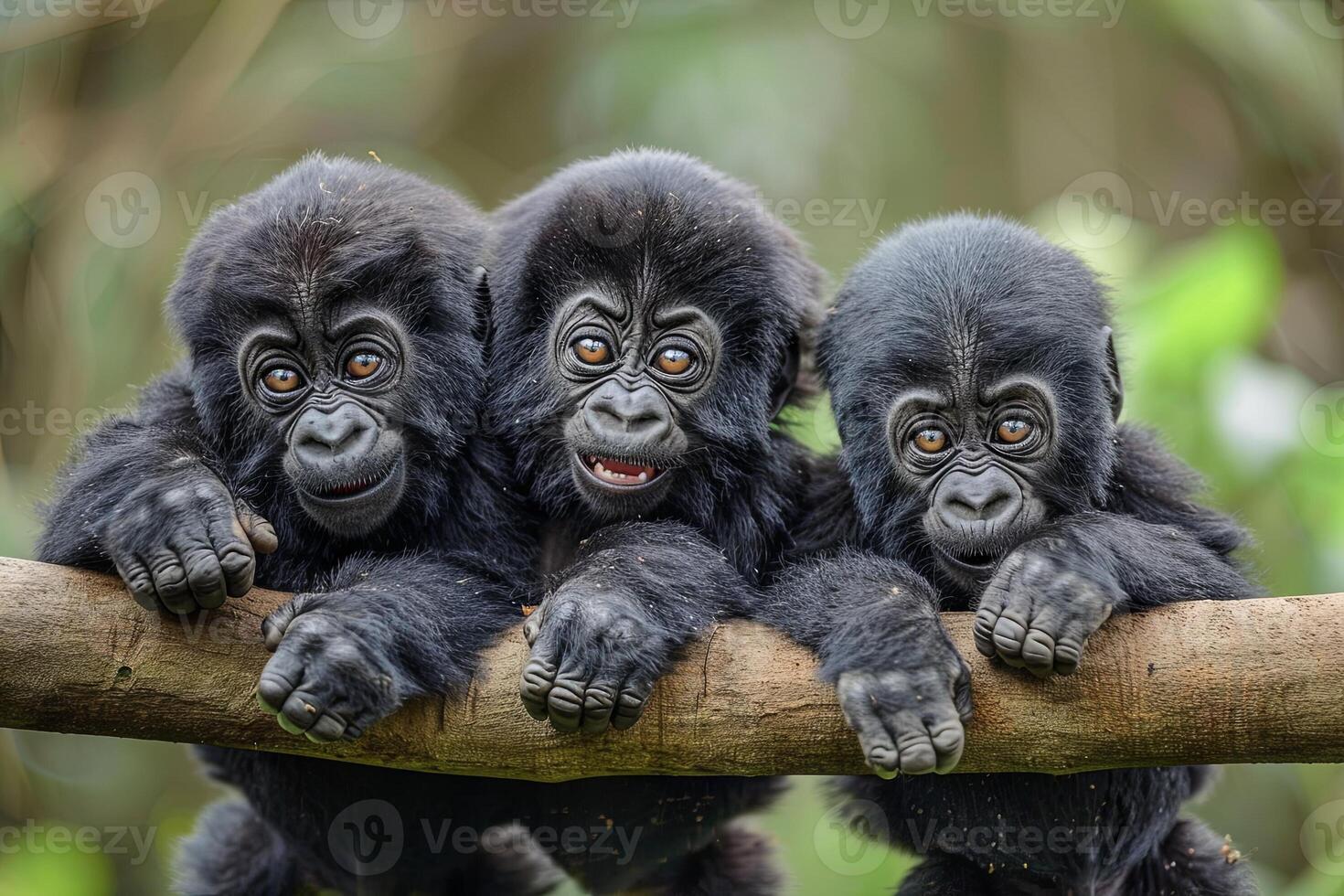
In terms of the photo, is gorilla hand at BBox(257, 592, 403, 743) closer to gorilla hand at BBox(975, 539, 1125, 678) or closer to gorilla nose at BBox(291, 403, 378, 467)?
gorilla nose at BBox(291, 403, 378, 467)

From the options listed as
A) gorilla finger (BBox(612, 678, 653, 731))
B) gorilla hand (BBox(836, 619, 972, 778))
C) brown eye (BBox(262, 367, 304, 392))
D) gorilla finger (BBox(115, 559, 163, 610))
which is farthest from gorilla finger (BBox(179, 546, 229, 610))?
gorilla hand (BBox(836, 619, 972, 778))

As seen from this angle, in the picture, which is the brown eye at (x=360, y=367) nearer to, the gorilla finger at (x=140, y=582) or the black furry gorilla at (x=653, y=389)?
the black furry gorilla at (x=653, y=389)

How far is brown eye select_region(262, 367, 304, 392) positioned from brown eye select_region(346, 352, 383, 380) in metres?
0.19

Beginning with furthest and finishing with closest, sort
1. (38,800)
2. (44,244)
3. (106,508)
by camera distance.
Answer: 1. (44,244)
2. (38,800)
3. (106,508)

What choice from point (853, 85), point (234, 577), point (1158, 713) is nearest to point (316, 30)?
point (853, 85)

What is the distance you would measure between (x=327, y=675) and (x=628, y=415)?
58.8 inches

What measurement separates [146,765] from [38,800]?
694mm

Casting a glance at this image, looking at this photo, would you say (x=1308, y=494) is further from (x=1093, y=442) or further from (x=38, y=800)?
(x=38, y=800)

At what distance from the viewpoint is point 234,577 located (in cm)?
395

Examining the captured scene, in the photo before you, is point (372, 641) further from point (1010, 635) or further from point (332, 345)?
point (1010, 635)

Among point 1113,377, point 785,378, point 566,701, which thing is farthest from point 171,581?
point 1113,377

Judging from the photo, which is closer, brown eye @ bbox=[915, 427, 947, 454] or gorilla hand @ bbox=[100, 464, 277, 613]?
gorilla hand @ bbox=[100, 464, 277, 613]

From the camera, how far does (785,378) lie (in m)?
5.18

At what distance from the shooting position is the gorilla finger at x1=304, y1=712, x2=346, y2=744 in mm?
3715
